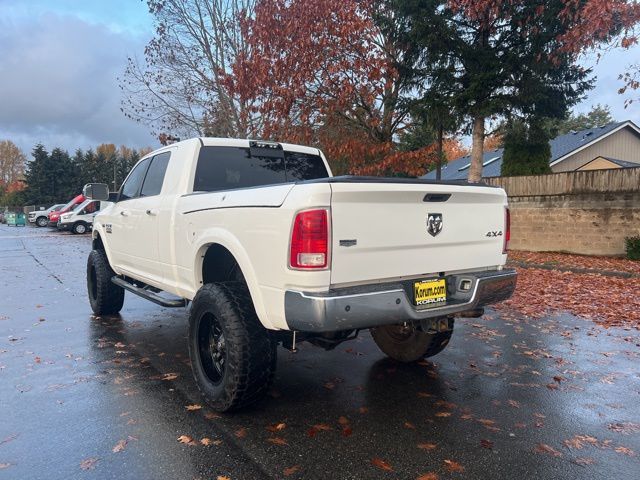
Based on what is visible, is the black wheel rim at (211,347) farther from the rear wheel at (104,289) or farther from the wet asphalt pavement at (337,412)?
the rear wheel at (104,289)

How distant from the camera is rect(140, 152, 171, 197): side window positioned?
4.85 m

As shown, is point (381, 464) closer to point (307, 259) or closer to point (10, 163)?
point (307, 259)

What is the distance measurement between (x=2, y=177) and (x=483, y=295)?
448 feet

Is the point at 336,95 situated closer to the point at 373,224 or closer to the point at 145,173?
the point at 145,173

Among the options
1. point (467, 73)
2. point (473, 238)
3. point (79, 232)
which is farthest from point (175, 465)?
point (79, 232)

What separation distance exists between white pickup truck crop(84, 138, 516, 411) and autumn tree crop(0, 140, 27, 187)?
430ft

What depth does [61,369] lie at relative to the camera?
14.3 ft

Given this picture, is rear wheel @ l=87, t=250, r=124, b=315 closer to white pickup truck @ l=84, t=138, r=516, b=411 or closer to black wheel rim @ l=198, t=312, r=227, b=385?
white pickup truck @ l=84, t=138, r=516, b=411

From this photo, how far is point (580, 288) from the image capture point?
8.56 meters

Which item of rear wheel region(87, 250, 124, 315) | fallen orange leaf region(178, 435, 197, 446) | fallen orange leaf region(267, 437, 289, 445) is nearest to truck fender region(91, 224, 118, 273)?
rear wheel region(87, 250, 124, 315)

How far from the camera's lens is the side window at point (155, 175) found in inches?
191

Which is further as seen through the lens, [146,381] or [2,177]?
[2,177]

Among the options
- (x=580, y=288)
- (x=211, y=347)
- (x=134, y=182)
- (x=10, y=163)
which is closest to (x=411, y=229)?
(x=211, y=347)

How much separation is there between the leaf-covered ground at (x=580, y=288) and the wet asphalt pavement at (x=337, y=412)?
1.13 m
